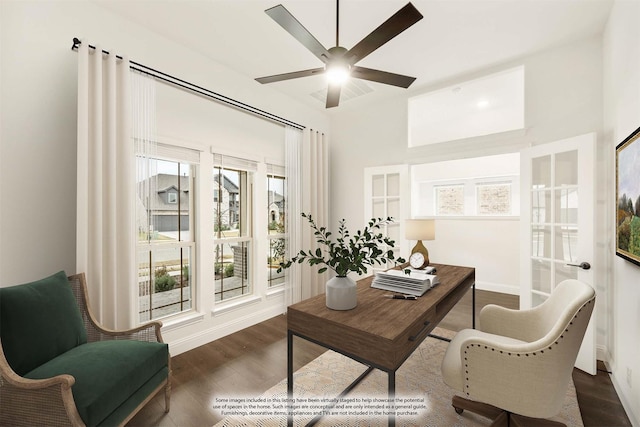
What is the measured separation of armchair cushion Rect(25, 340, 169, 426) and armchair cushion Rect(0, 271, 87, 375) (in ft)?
0.21

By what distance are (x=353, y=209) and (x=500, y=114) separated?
2643mm

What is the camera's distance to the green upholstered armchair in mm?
1273

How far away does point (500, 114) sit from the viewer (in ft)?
13.7

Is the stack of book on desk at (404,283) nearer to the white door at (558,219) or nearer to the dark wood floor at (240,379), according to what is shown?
the dark wood floor at (240,379)

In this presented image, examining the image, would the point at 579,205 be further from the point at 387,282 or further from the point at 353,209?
the point at 353,209

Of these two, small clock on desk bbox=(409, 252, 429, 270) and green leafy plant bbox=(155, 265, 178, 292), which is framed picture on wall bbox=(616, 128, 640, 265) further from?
green leafy plant bbox=(155, 265, 178, 292)

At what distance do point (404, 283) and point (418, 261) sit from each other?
0.73 metres

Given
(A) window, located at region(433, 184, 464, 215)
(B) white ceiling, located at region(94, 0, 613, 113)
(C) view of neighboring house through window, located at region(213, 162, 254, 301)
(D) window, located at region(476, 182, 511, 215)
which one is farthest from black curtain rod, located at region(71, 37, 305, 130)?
(D) window, located at region(476, 182, 511, 215)

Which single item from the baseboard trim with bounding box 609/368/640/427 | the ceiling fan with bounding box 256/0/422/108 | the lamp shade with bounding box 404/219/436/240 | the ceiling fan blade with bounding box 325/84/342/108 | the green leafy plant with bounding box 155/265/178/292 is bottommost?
the baseboard trim with bounding box 609/368/640/427

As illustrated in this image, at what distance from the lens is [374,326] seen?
1.29m

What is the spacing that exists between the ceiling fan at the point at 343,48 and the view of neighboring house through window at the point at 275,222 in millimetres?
1697

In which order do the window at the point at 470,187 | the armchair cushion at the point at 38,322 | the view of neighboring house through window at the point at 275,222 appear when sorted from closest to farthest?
the armchair cushion at the point at 38,322
the view of neighboring house through window at the point at 275,222
the window at the point at 470,187


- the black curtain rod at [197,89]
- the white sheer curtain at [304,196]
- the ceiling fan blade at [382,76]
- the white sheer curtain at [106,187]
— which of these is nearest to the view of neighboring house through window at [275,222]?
the white sheer curtain at [304,196]

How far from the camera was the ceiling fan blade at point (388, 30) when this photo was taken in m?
1.37
